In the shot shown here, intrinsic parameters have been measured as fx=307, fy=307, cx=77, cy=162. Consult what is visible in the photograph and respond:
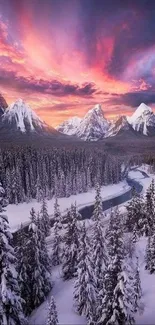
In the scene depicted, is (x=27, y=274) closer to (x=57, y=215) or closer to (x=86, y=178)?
(x=57, y=215)

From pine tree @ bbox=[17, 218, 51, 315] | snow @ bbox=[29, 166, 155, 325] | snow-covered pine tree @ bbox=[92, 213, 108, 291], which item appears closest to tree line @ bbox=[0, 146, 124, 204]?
snow @ bbox=[29, 166, 155, 325]

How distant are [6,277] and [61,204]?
8605 centimetres

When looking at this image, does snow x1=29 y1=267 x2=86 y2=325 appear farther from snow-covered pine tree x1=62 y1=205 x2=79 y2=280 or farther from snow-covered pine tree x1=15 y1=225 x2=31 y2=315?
snow-covered pine tree x1=15 y1=225 x2=31 y2=315

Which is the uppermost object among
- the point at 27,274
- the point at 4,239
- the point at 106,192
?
the point at 4,239

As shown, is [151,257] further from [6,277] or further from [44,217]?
[44,217]

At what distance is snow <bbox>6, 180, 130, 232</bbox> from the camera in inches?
3438

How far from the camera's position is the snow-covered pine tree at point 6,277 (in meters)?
20.4

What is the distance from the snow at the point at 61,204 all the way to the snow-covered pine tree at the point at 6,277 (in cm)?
→ 5693

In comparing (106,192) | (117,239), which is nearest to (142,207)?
(117,239)

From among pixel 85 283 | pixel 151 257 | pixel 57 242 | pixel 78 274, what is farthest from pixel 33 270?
pixel 151 257

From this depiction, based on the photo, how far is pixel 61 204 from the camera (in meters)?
107

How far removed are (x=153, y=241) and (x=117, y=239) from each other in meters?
14.6

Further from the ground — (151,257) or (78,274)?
(78,274)

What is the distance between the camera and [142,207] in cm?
5884
